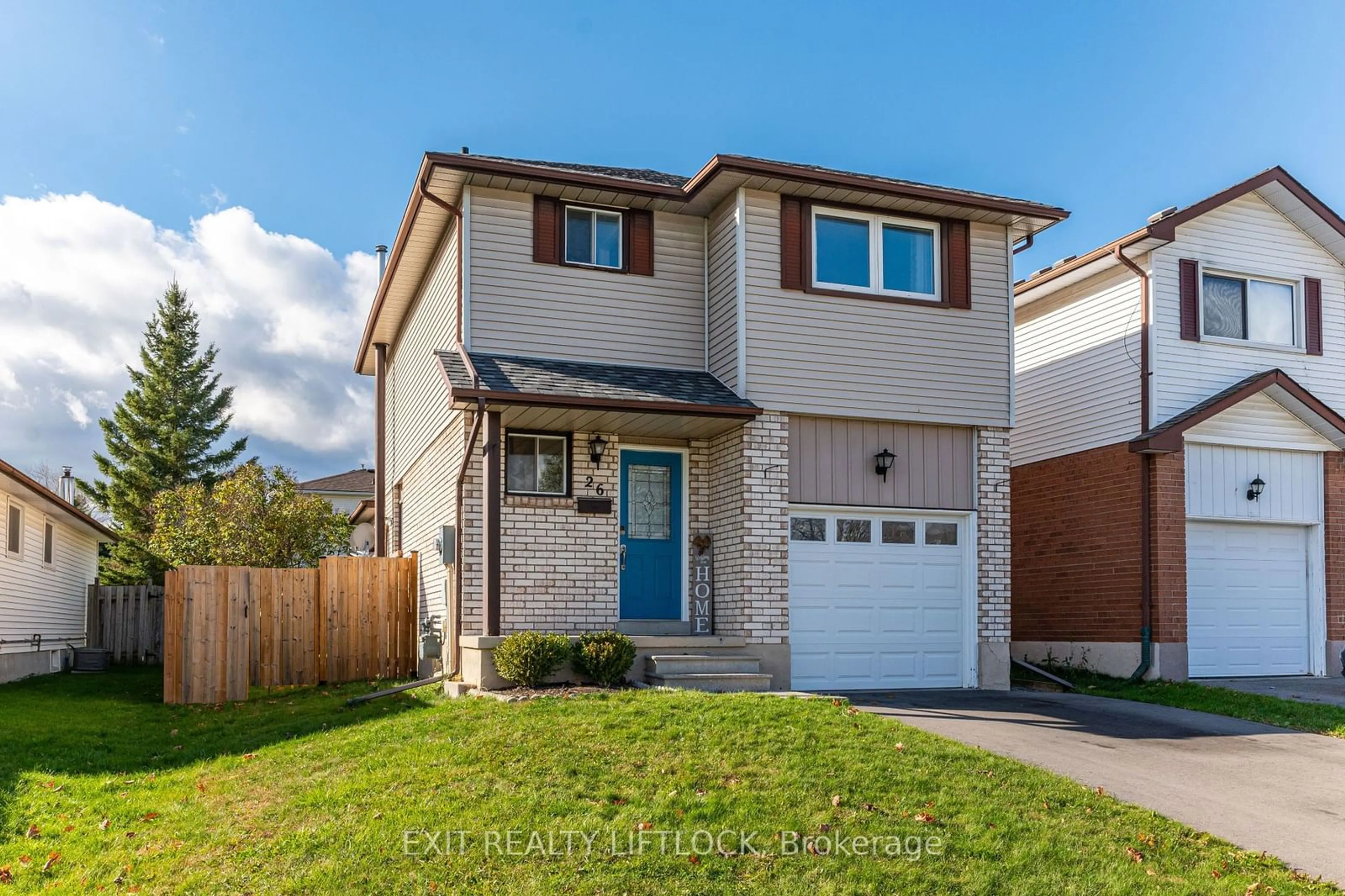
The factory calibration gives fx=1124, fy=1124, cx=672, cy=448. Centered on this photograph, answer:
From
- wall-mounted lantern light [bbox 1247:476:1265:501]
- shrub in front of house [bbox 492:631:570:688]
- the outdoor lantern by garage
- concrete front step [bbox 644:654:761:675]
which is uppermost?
the outdoor lantern by garage

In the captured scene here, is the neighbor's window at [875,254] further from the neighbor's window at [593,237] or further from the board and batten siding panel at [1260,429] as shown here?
the board and batten siding panel at [1260,429]

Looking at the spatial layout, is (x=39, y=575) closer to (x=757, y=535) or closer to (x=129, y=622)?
(x=129, y=622)

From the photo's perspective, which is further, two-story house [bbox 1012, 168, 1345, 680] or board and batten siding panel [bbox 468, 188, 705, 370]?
two-story house [bbox 1012, 168, 1345, 680]

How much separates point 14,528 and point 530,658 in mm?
12108

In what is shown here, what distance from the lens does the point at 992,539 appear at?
13.8 m

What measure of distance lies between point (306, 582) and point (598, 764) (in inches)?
327

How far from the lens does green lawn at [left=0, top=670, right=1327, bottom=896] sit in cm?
640

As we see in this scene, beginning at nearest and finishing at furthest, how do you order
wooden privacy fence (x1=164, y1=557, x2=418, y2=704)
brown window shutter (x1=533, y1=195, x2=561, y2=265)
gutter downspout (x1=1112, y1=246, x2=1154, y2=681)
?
brown window shutter (x1=533, y1=195, x2=561, y2=265), wooden privacy fence (x1=164, y1=557, x2=418, y2=704), gutter downspout (x1=1112, y1=246, x2=1154, y2=681)

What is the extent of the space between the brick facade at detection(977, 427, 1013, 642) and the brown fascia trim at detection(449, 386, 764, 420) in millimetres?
3154

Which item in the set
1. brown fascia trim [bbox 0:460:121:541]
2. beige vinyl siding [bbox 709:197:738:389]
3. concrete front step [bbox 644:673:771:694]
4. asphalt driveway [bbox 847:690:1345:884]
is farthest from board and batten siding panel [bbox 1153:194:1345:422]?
brown fascia trim [bbox 0:460:121:541]

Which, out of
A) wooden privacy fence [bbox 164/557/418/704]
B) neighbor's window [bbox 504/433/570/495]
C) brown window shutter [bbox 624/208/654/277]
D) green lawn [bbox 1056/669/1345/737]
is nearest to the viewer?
green lawn [bbox 1056/669/1345/737]

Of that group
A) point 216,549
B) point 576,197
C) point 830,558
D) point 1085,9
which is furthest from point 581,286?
point 216,549

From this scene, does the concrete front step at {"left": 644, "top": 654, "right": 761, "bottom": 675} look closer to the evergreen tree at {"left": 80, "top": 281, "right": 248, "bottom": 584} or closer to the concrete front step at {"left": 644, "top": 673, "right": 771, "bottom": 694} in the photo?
the concrete front step at {"left": 644, "top": 673, "right": 771, "bottom": 694}

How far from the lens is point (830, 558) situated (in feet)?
43.6
